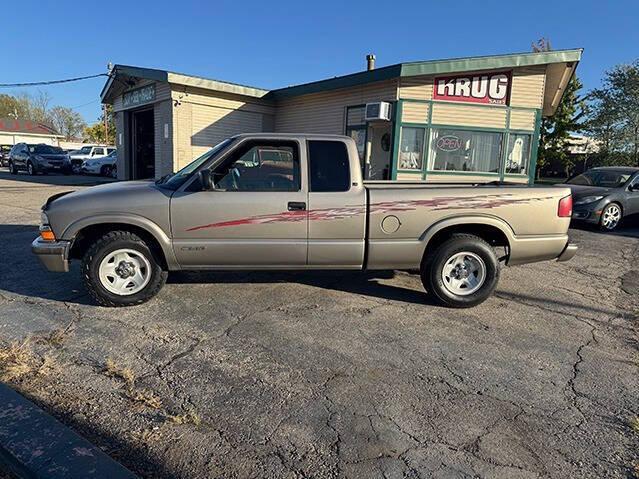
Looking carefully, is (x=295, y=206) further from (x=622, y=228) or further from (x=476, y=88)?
(x=476, y=88)

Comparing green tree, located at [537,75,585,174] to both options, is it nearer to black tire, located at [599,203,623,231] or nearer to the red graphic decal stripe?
black tire, located at [599,203,623,231]

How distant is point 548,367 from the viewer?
145 inches

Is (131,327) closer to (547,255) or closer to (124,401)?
(124,401)

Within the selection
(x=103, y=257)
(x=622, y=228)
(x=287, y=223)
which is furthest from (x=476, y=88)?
(x=103, y=257)

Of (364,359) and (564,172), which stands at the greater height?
(564,172)

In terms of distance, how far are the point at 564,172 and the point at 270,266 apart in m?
41.8

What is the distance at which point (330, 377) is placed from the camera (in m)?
3.39

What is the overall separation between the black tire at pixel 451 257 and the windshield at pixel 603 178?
8.76 meters

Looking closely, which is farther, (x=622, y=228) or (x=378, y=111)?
(x=378, y=111)

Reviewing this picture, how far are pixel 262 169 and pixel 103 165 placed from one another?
24511 mm

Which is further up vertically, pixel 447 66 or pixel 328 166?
pixel 447 66

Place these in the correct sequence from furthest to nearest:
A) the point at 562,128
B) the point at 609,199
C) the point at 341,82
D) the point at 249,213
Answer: the point at 562,128 < the point at 341,82 < the point at 609,199 < the point at 249,213

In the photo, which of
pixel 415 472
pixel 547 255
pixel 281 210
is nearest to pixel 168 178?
pixel 281 210

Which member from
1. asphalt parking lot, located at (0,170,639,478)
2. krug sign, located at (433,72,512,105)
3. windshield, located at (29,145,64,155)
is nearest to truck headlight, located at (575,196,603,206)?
krug sign, located at (433,72,512,105)
